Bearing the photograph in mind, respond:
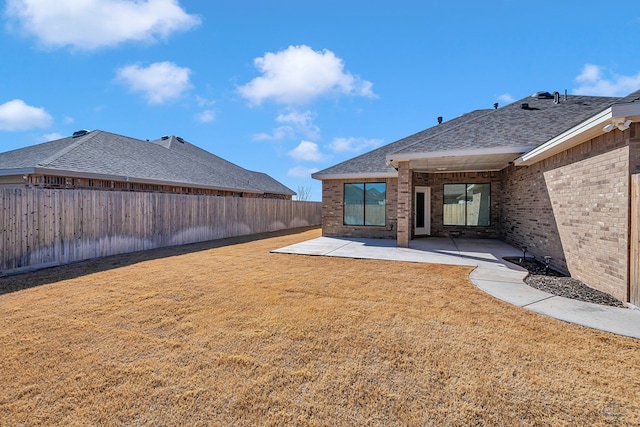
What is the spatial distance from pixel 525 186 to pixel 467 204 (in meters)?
3.68

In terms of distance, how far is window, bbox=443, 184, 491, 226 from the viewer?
1227 centimetres

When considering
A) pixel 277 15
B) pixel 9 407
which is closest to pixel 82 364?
pixel 9 407

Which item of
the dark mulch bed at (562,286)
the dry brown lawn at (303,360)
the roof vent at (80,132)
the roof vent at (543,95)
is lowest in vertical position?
the dry brown lawn at (303,360)

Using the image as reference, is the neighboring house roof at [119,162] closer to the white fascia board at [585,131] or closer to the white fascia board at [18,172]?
the white fascia board at [18,172]

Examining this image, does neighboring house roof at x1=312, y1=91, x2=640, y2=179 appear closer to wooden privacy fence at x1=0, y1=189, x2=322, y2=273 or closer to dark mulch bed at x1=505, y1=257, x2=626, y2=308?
dark mulch bed at x1=505, y1=257, x2=626, y2=308

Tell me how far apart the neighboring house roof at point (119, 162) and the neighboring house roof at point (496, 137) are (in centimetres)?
724

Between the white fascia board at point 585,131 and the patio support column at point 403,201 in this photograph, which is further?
the patio support column at point 403,201

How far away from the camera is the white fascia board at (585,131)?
4039mm

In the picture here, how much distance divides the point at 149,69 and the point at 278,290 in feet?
39.0

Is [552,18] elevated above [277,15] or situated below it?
below

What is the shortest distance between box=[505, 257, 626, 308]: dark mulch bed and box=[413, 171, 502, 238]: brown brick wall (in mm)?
5472

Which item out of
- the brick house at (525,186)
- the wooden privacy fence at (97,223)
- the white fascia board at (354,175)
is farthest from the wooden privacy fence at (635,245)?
the wooden privacy fence at (97,223)

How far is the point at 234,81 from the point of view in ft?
41.6

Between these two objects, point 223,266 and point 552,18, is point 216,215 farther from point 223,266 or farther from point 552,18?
point 552,18
